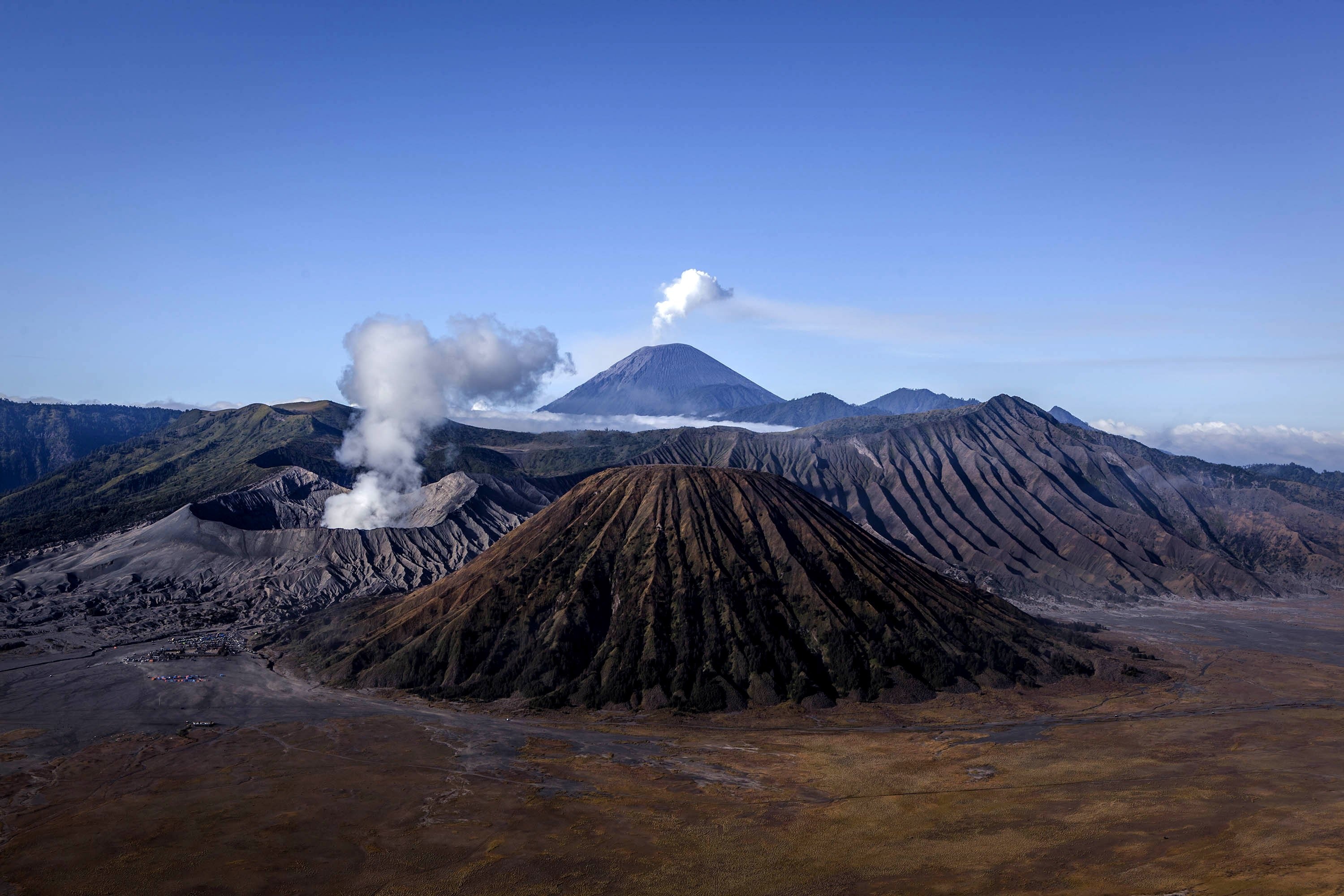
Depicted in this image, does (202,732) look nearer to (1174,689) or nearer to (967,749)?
(967,749)

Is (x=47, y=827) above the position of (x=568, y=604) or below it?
below

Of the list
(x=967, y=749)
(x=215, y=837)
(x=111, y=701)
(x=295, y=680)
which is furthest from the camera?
(x=295, y=680)

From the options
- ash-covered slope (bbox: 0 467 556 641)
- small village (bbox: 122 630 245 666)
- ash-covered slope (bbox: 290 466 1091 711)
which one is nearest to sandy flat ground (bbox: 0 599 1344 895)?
small village (bbox: 122 630 245 666)

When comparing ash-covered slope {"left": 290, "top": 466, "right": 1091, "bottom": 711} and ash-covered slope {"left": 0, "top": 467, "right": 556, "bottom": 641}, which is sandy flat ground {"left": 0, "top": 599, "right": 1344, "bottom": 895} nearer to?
ash-covered slope {"left": 290, "top": 466, "right": 1091, "bottom": 711}

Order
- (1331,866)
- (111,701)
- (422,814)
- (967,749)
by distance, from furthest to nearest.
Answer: (111,701) < (967,749) < (422,814) < (1331,866)

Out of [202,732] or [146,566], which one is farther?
[146,566]

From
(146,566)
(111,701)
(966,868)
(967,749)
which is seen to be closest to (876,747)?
(967,749)
